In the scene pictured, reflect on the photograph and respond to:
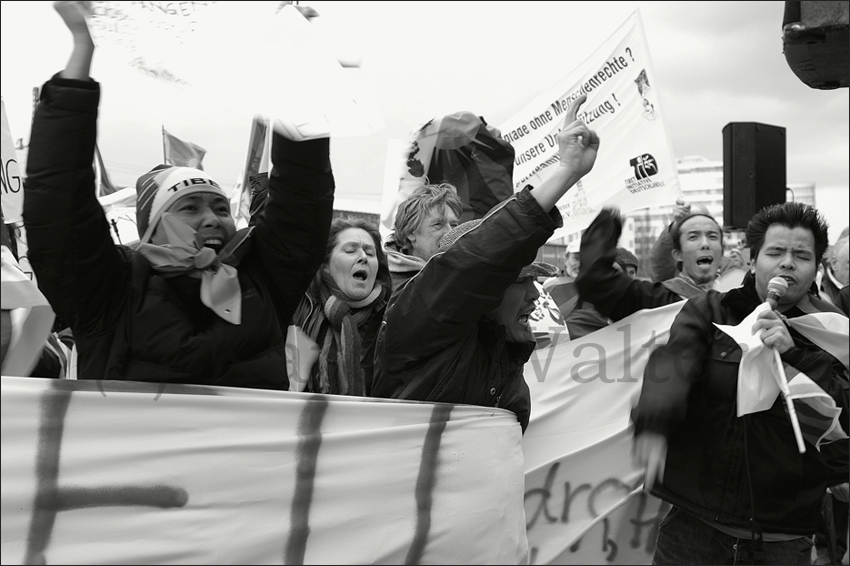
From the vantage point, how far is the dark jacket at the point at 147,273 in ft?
6.83

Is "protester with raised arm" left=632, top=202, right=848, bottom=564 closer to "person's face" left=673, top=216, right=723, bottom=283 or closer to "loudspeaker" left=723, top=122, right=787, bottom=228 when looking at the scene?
→ "loudspeaker" left=723, top=122, right=787, bottom=228

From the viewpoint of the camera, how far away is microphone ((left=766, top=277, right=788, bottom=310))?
2803 mm

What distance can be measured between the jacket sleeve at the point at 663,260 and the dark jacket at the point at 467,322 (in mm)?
3140

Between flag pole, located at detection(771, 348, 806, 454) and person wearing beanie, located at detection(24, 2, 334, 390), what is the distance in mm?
1446

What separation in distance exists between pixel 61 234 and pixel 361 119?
76 centimetres

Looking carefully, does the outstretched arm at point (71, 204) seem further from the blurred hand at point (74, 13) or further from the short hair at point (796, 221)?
the short hair at point (796, 221)

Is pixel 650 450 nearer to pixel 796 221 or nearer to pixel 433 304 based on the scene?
pixel 433 304

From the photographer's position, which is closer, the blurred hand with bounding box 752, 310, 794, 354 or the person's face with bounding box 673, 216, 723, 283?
the blurred hand with bounding box 752, 310, 794, 354

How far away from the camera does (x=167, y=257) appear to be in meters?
2.30

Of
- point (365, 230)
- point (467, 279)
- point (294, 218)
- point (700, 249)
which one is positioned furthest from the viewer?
point (700, 249)

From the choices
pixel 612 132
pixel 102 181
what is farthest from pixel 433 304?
pixel 102 181

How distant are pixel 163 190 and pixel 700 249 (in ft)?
10.6

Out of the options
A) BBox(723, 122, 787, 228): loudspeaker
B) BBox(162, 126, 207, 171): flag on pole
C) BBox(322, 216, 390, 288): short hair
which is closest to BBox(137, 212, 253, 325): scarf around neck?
BBox(322, 216, 390, 288): short hair

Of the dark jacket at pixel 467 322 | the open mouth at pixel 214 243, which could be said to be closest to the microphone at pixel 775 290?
the dark jacket at pixel 467 322
